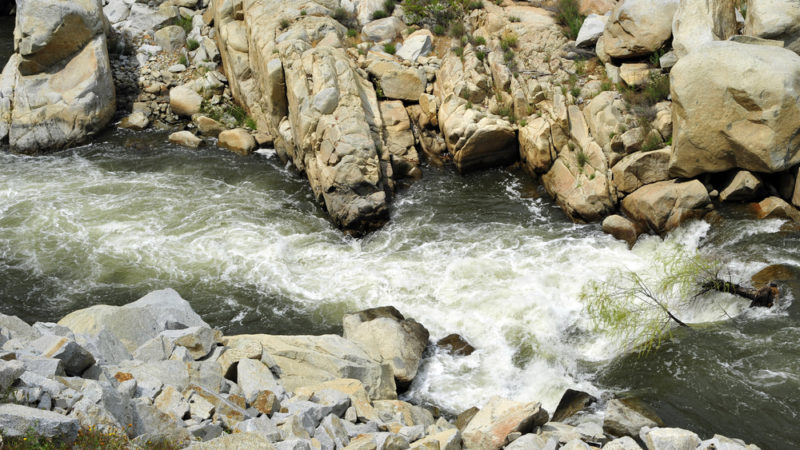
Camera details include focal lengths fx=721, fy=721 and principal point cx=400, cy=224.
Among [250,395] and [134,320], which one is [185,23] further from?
[250,395]

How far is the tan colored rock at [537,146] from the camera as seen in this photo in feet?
56.8

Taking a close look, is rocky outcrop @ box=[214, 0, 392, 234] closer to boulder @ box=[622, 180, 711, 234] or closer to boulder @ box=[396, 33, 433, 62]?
boulder @ box=[396, 33, 433, 62]

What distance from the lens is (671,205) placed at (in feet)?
49.2

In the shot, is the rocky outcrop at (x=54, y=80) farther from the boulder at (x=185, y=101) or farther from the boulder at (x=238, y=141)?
the boulder at (x=238, y=141)

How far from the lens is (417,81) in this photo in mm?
19891

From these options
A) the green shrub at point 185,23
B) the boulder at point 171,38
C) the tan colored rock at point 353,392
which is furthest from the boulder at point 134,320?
the green shrub at point 185,23

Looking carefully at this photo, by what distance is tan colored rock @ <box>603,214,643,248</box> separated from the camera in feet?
49.0

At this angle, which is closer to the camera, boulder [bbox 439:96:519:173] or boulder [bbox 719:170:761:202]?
boulder [bbox 719:170:761:202]

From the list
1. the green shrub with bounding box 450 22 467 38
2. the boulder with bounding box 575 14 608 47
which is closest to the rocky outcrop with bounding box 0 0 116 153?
the green shrub with bounding box 450 22 467 38

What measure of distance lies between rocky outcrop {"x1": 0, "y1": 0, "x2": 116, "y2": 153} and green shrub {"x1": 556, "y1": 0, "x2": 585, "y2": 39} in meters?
13.3

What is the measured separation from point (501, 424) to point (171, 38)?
64.3 ft

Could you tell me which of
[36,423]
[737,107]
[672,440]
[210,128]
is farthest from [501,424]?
[210,128]

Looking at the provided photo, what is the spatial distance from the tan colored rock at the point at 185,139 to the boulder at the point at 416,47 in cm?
630

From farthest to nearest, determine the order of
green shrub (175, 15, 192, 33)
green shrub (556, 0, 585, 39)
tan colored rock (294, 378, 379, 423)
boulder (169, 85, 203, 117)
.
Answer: green shrub (175, 15, 192, 33), boulder (169, 85, 203, 117), green shrub (556, 0, 585, 39), tan colored rock (294, 378, 379, 423)
